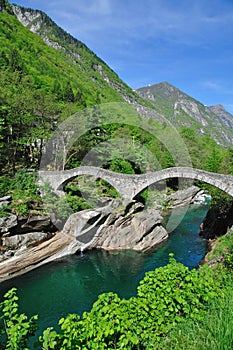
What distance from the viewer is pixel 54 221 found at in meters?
19.0

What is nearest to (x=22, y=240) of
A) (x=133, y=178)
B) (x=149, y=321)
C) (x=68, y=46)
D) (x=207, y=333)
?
(x=133, y=178)

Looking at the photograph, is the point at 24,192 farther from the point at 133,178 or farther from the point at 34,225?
the point at 133,178

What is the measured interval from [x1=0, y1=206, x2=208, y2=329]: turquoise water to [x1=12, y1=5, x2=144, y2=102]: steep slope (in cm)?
8747

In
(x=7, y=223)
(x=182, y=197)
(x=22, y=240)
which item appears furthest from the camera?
(x=182, y=197)

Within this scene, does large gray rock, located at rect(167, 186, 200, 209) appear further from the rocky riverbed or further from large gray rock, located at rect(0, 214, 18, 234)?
large gray rock, located at rect(0, 214, 18, 234)

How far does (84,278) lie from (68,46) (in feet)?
371

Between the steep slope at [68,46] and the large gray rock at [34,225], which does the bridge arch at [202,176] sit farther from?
the steep slope at [68,46]

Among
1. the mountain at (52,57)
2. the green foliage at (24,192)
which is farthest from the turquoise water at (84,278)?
the mountain at (52,57)

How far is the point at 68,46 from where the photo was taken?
352 feet

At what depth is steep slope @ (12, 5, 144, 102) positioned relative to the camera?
10000 cm

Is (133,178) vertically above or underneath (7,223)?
above

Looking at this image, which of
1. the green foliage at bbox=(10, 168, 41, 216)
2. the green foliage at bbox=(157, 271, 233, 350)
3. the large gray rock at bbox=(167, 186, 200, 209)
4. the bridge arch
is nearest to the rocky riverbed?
the green foliage at bbox=(10, 168, 41, 216)

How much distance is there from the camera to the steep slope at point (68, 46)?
3937 inches

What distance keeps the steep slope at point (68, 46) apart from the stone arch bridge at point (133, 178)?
80.1 metres
